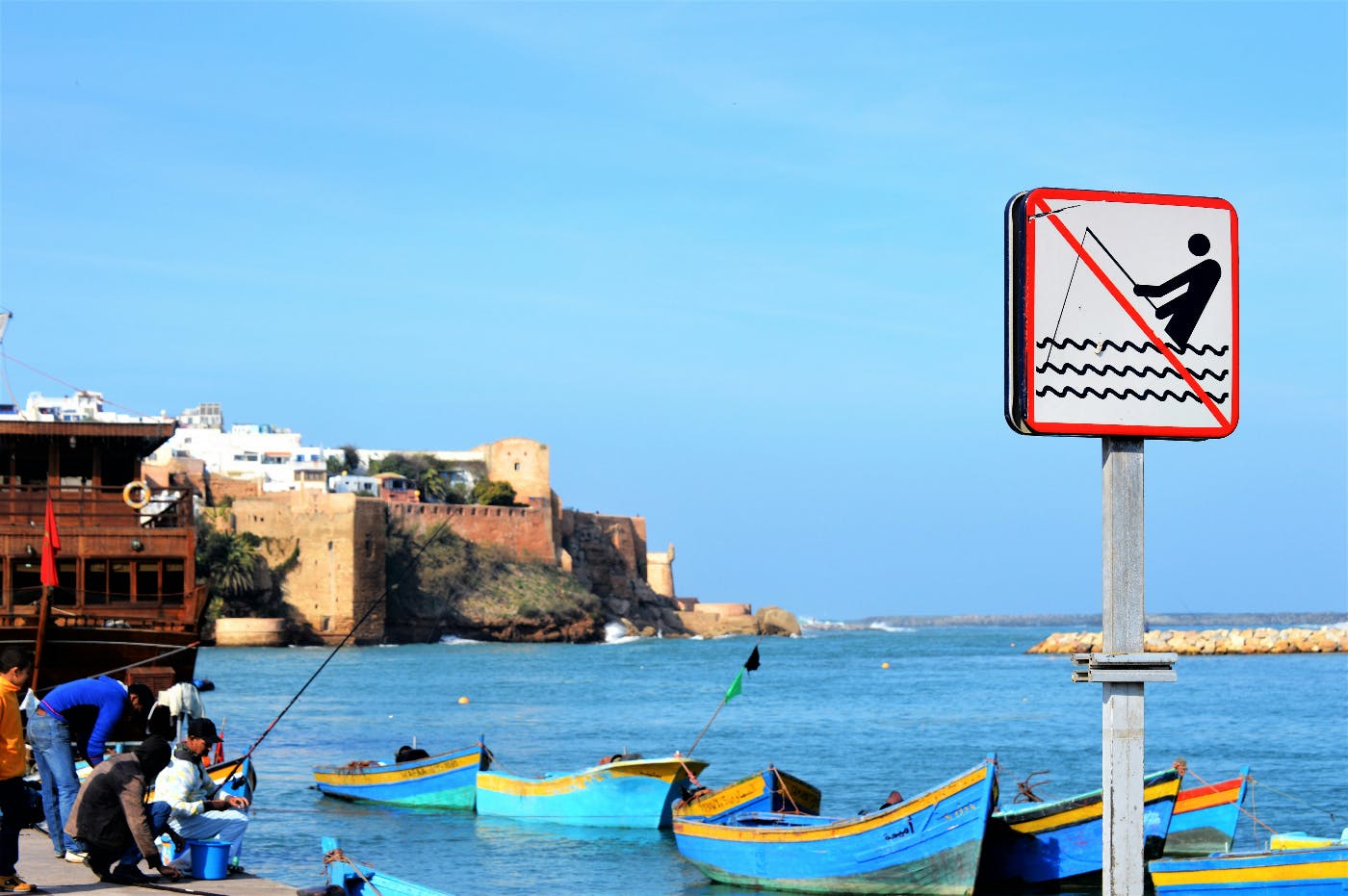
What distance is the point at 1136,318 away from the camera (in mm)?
3439

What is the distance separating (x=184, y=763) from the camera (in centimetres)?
1006

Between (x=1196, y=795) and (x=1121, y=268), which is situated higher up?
(x=1121, y=268)

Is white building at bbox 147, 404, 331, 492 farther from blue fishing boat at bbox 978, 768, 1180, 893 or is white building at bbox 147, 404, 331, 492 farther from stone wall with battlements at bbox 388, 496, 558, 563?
blue fishing boat at bbox 978, 768, 1180, 893

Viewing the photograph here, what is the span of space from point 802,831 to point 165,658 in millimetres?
13876

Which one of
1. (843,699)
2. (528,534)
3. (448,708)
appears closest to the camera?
(448,708)

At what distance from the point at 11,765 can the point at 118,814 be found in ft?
2.36

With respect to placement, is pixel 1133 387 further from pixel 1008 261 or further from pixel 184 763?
pixel 184 763

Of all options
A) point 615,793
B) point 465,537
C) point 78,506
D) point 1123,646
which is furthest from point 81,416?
point 465,537

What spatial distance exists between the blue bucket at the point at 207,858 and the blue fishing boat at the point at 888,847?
23.4 feet

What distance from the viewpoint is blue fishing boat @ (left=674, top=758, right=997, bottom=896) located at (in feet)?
48.9

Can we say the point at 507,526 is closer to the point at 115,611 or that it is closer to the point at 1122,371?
the point at 115,611

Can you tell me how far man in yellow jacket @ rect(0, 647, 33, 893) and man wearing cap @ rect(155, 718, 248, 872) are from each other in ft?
3.67

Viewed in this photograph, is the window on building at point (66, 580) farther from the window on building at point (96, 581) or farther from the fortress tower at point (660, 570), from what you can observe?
the fortress tower at point (660, 570)

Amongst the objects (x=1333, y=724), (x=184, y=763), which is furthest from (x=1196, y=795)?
(x=1333, y=724)
